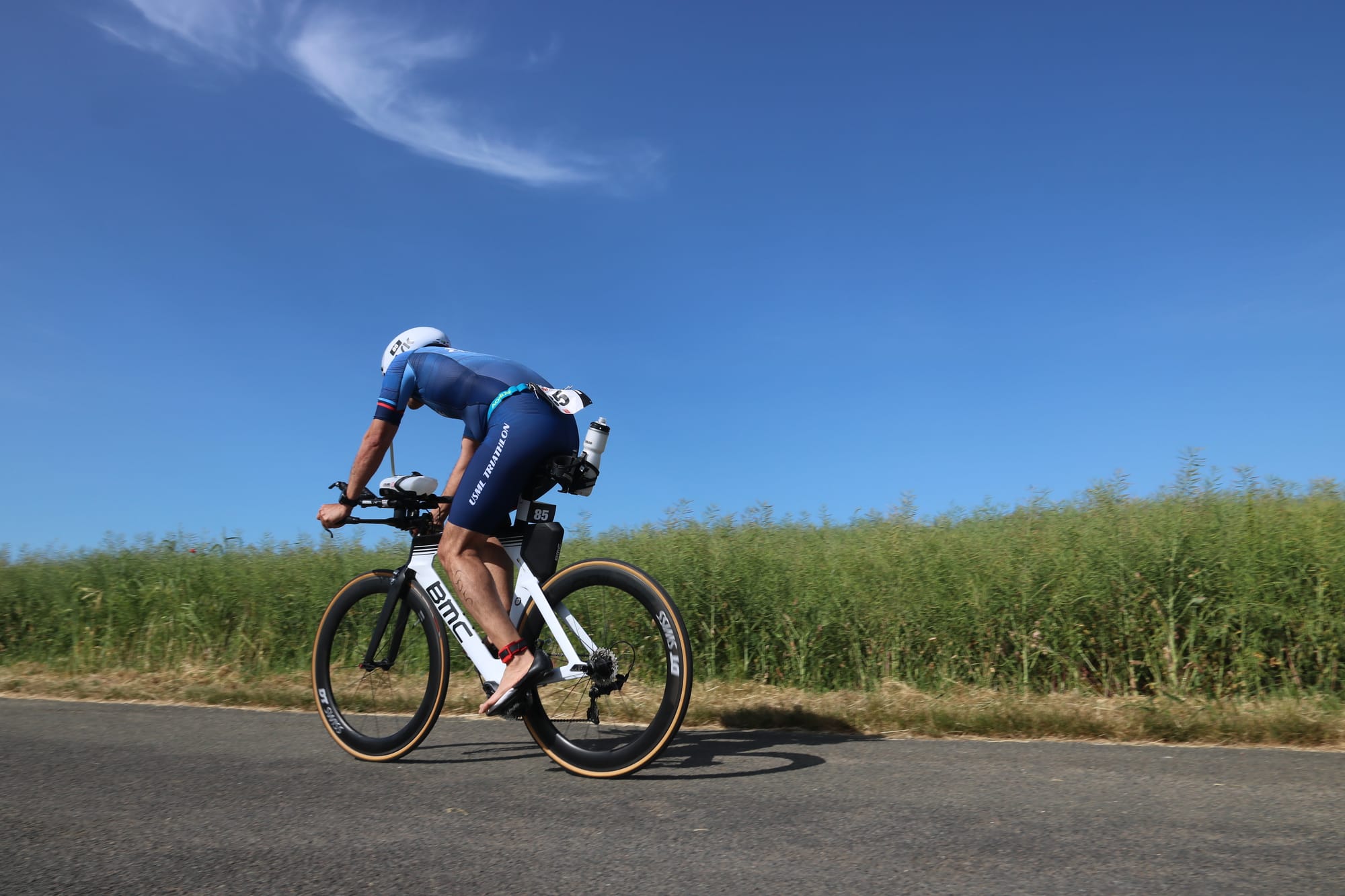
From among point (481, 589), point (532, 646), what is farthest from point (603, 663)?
point (481, 589)

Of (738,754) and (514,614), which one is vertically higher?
(514,614)

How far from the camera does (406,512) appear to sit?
5.30 metres

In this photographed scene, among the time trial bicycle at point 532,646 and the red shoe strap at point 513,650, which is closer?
the time trial bicycle at point 532,646

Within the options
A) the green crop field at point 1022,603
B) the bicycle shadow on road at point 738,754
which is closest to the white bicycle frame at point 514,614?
the bicycle shadow on road at point 738,754

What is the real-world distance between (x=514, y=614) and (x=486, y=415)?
3.51 feet

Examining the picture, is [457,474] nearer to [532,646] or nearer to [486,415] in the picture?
[486,415]

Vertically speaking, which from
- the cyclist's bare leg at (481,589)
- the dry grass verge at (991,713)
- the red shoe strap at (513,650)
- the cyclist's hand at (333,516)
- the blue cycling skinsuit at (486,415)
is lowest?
the dry grass verge at (991,713)

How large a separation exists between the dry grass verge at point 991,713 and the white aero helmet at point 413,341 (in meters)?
2.67

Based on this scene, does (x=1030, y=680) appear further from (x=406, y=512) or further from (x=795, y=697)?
(x=406, y=512)

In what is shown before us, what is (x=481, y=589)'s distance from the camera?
464 cm

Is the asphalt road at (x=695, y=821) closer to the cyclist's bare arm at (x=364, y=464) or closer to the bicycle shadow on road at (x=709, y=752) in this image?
the bicycle shadow on road at (x=709, y=752)

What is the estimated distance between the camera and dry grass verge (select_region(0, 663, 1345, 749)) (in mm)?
4969

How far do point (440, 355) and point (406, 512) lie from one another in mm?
965

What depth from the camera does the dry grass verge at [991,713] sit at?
497cm
